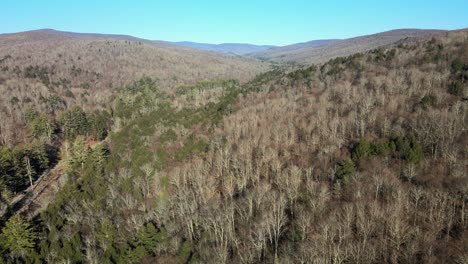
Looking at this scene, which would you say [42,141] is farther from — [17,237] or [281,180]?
[281,180]

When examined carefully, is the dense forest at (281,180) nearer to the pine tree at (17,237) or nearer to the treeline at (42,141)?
the pine tree at (17,237)

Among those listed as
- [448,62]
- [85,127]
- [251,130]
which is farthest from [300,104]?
[85,127]

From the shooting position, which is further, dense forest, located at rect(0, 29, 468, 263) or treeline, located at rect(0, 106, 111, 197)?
treeline, located at rect(0, 106, 111, 197)

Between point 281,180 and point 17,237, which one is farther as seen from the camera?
point 281,180

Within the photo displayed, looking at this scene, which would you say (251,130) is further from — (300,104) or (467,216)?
(467,216)

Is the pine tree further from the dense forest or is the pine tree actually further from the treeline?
the treeline

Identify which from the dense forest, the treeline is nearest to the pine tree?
the dense forest

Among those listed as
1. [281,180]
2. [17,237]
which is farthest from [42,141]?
[281,180]

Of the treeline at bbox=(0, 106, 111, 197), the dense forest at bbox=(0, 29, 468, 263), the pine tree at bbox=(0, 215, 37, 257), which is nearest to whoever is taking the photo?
the dense forest at bbox=(0, 29, 468, 263)

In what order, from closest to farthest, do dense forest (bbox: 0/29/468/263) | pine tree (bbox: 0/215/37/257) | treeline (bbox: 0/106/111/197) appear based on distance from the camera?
dense forest (bbox: 0/29/468/263) < pine tree (bbox: 0/215/37/257) < treeline (bbox: 0/106/111/197)
